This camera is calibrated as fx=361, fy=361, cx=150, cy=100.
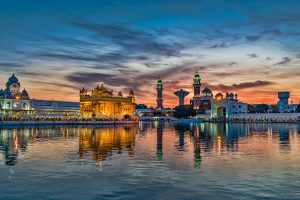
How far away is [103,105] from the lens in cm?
14138

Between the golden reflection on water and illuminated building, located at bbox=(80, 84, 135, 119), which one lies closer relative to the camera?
the golden reflection on water

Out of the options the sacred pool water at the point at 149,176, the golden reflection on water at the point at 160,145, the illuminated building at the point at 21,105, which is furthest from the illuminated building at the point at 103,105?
the sacred pool water at the point at 149,176

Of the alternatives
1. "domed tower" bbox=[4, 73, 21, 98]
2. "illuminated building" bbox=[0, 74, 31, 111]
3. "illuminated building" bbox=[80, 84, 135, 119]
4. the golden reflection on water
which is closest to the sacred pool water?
the golden reflection on water

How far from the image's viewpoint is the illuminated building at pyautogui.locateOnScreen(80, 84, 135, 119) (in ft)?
458

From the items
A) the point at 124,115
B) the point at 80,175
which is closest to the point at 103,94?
the point at 124,115

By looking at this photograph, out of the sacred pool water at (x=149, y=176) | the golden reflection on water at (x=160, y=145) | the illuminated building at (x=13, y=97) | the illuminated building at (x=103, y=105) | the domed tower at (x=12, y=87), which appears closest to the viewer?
the sacred pool water at (x=149, y=176)

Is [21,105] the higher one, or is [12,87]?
[12,87]

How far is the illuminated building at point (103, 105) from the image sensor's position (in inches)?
5492

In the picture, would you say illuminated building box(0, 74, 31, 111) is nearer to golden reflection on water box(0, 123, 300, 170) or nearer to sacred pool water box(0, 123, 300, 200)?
golden reflection on water box(0, 123, 300, 170)

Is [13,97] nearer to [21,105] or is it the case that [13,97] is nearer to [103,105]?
[21,105]

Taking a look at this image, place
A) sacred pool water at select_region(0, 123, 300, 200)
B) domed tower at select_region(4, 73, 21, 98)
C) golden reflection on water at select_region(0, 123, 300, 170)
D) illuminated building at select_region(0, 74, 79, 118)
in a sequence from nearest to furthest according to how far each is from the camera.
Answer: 1. sacred pool water at select_region(0, 123, 300, 200)
2. golden reflection on water at select_region(0, 123, 300, 170)
3. illuminated building at select_region(0, 74, 79, 118)
4. domed tower at select_region(4, 73, 21, 98)

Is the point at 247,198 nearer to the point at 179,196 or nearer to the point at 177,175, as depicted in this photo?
the point at 179,196

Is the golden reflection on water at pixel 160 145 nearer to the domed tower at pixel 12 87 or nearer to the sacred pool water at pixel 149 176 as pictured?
the sacred pool water at pixel 149 176

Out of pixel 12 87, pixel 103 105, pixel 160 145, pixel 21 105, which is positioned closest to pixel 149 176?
pixel 160 145
